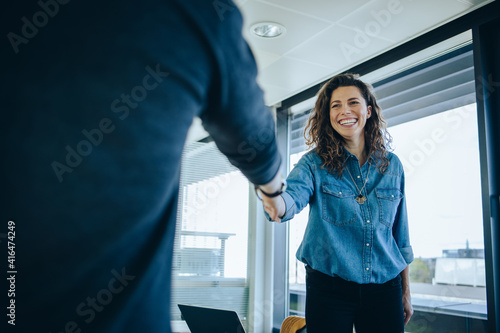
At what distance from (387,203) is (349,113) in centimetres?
43

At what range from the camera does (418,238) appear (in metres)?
3.32

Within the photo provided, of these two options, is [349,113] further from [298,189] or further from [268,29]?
[268,29]

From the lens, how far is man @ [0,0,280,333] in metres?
0.41

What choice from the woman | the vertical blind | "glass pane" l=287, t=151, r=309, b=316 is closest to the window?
"glass pane" l=287, t=151, r=309, b=316

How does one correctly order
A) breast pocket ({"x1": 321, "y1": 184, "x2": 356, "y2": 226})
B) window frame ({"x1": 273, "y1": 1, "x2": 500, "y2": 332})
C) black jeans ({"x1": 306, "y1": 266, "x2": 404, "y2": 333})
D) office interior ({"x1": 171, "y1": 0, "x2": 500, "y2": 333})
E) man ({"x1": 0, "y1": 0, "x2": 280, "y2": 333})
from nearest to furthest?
man ({"x1": 0, "y1": 0, "x2": 280, "y2": 333}) → black jeans ({"x1": 306, "y1": 266, "x2": 404, "y2": 333}) → breast pocket ({"x1": 321, "y1": 184, "x2": 356, "y2": 226}) → window frame ({"x1": 273, "y1": 1, "x2": 500, "y2": 332}) → office interior ({"x1": 171, "y1": 0, "x2": 500, "y2": 333})

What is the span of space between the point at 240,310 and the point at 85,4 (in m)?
4.70

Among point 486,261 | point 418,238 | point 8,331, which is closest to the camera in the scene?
point 8,331

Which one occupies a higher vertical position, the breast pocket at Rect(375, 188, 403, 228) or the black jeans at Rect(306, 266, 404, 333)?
the breast pocket at Rect(375, 188, 403, 228)

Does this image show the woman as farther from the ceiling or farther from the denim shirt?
the ceiling

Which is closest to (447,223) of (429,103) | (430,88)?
(429,103)

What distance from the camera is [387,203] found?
1885 millimetres

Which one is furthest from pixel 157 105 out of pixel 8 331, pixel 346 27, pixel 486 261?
pixel 346 27

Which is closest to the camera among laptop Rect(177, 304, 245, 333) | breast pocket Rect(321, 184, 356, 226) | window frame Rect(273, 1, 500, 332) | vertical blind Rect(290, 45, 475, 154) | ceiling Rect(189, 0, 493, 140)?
breast pocket Rect(321, 184, 356, 226)

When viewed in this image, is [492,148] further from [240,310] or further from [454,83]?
[240,310]
